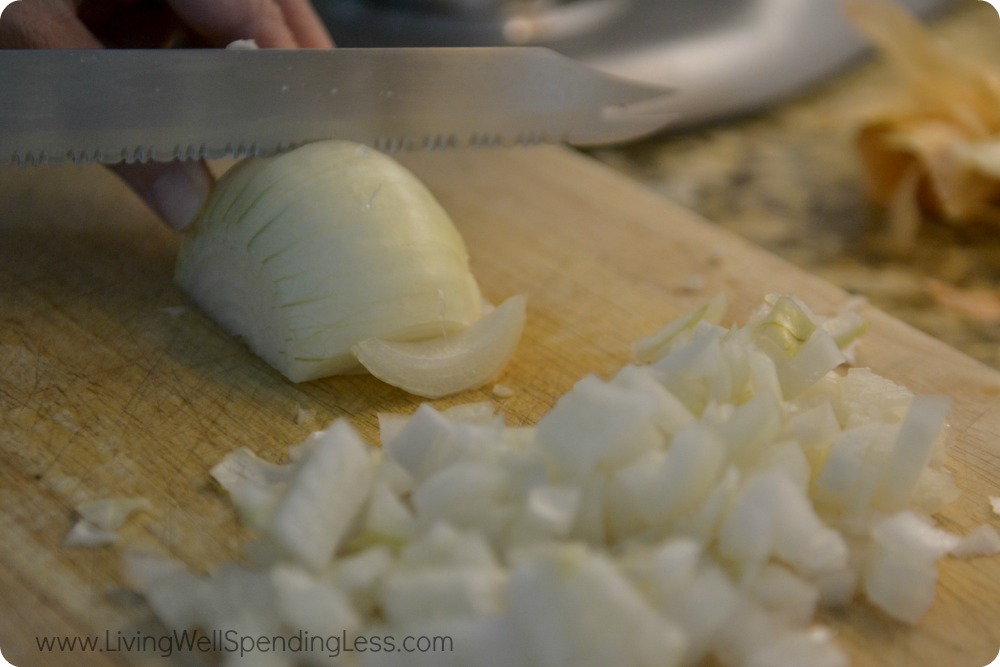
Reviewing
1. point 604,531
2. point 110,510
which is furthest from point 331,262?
point 604,531

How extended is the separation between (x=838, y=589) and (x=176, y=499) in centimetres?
84

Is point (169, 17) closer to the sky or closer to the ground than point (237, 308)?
closer to the sky

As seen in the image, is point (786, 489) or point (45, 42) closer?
point (786, 489)

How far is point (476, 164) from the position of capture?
2184 mm

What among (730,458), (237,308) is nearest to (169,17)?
(237,308)

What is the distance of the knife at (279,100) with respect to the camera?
5.36 ft

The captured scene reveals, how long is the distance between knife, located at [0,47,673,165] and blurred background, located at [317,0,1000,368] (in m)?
0.58

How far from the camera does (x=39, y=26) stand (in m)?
1.78

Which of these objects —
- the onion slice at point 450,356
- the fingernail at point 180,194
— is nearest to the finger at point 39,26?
the fingernail at point 180,194

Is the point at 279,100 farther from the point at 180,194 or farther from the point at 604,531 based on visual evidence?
the point at 604,531

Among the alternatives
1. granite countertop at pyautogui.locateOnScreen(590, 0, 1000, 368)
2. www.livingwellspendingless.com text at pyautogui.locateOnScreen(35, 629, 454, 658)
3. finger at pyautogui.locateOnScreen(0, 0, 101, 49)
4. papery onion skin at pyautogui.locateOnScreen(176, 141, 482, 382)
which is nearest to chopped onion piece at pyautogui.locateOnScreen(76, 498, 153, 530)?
www.livingwellspendingless.com text at pyautogui.locateOnScreen(35, 629, 454, 658)

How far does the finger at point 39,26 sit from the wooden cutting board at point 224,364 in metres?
0.30

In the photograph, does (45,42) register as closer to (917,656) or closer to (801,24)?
(917,656)

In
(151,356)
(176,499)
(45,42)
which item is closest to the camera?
(176,499)
